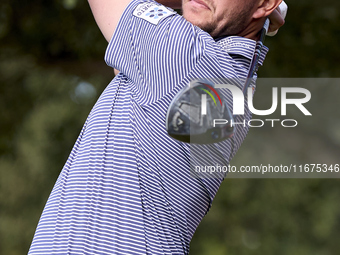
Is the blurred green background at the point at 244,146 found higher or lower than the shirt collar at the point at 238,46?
lower

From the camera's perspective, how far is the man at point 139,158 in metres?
0.92

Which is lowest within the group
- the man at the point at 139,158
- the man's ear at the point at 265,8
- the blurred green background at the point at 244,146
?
the blurred green background at the point at 244,146

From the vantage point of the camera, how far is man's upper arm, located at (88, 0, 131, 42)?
104 centimetres

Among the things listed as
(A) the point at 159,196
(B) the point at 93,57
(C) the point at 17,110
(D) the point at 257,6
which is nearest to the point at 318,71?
(B) the point at 93,57

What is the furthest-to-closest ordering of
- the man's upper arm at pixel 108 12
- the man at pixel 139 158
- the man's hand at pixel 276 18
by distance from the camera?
1. the man's hand at pixel 276 18
2. the man's upper arm at pixel 108 12
3. the man at pixel 139 158

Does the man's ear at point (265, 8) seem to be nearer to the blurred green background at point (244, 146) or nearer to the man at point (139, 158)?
the man at point (139, 158)

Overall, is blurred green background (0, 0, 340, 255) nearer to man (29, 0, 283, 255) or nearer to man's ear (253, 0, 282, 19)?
man's ear (253, 0, 282, 19)

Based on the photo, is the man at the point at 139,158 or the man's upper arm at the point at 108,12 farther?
the man's upper arm at the point at 108,12

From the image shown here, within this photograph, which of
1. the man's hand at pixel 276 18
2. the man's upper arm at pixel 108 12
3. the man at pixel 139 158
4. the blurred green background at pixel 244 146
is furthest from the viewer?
the blurred green background at pixel 244 146

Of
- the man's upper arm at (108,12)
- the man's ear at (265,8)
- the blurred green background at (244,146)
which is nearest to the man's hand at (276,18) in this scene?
the man's ear at (265,8)

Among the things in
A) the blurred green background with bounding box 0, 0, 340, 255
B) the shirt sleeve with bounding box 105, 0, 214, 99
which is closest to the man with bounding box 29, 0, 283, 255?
the shirt sleeve with bounding box 105, 0, 214, 99

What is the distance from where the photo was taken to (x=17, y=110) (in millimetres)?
4020

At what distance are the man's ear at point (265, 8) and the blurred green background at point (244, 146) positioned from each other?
2.55 m

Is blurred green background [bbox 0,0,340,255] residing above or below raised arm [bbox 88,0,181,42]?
below
